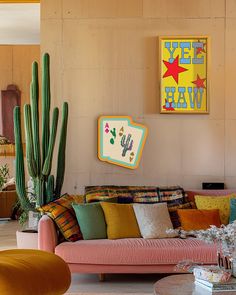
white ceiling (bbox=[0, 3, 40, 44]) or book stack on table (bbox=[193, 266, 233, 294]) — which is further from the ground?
white ceiling (bbox=[0, 3, 40, 44])

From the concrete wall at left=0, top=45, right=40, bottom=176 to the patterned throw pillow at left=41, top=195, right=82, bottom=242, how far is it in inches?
262

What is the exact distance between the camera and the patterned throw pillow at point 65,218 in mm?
4941

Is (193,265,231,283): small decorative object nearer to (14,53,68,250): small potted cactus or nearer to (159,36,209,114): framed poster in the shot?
(14,53,68,250): small potted cactus

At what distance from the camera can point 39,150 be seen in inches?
223

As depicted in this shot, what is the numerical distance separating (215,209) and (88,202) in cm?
117

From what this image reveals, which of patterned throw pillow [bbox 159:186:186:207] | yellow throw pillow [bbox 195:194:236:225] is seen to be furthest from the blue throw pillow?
patterned throw pillow [bbox 159:186:186:207]

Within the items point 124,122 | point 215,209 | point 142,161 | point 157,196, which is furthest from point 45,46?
point 215,209

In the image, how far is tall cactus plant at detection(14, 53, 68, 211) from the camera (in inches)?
220

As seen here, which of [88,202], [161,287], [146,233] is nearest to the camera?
[161,287]

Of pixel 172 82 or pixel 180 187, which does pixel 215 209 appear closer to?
pixel 180 187

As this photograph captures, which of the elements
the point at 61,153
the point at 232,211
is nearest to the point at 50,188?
the point at 61,153

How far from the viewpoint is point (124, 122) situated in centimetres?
598

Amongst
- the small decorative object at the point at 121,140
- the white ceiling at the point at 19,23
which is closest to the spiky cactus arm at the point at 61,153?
the small decorative object at the point at 121,140

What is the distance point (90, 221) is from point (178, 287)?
5.54 feet
